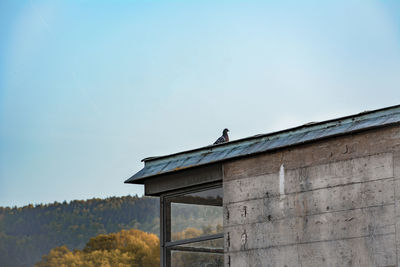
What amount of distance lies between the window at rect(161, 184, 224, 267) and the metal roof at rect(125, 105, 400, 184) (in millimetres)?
612

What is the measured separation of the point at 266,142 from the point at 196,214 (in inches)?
90.6

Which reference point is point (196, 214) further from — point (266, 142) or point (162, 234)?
point (266, 142)

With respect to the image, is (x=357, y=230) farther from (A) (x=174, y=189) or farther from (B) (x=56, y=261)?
(B) (x=56, y=261)

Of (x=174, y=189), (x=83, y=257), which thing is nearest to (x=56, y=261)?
(x=83, y=257)

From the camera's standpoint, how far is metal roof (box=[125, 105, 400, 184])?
14.8 metres

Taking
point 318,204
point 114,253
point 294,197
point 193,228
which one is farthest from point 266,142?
point 114,253

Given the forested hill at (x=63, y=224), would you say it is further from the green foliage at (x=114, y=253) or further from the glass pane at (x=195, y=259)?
the glass pane at (x=195, y=259)

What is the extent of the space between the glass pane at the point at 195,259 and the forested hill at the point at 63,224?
3508 inches

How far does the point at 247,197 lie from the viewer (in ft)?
53.0

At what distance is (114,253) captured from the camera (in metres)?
99.6

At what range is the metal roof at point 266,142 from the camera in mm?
14828

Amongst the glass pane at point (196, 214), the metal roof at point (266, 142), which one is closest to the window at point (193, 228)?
the glass pane at point (196, 214)

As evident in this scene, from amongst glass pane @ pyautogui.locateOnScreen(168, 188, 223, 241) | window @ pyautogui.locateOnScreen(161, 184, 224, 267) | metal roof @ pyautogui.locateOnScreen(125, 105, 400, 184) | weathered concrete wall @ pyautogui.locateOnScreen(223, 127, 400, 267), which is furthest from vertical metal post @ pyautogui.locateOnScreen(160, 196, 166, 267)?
weathered concrete wall @ pyautogui.locateOnScreen(223, 127, 400, 267)

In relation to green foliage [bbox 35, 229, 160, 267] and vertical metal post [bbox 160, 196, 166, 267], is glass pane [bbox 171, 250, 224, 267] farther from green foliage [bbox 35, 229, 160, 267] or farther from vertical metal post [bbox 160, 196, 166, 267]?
green foliage [bbox 35, 229, 160, 267]
